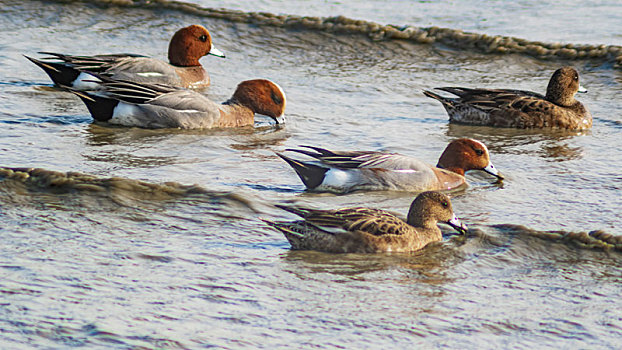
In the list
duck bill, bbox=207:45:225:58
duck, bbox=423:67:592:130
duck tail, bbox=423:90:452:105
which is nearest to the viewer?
duck, bbox=423:67:592:130

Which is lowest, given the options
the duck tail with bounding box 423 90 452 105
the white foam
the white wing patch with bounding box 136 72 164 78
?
the white foam

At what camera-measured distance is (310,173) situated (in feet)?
25.7

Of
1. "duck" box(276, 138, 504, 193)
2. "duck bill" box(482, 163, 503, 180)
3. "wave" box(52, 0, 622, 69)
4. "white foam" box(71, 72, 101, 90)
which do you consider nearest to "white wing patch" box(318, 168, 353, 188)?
"duck" box(276, 138, 504, 193)

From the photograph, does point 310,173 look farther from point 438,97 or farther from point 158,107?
point 438,97

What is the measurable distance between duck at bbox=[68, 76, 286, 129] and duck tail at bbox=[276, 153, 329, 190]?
110 inches

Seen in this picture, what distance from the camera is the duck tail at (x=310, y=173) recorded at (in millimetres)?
7820

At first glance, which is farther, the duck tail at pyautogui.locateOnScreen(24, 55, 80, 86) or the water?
the duck tail at pyautogui.locateOnScreen(24, 55, 80, 86)

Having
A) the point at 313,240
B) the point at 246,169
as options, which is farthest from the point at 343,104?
the point at 313,240

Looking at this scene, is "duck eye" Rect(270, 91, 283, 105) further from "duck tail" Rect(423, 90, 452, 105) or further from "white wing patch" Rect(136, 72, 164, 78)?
"white wing patch" Rect(136, 72, 164, 78)

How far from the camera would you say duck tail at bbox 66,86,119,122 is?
10.2 metres

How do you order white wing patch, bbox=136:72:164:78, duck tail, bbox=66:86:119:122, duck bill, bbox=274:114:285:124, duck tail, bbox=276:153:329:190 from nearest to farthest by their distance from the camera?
duck tail, bbox=276:153:329:190 < duck tail, bbox=66:86:119:122 < duck bill, bbox=274:114:285:124 < white wing patch, bbox=136:72:164:78

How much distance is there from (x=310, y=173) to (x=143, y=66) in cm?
522

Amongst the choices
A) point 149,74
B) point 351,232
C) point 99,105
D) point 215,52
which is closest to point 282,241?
point 351,232

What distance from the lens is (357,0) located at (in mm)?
17781
